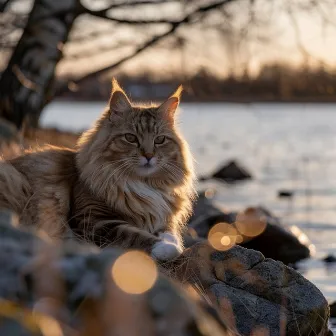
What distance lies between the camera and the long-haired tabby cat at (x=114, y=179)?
5988mm

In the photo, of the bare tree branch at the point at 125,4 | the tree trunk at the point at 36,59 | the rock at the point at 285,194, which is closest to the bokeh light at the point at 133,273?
the tree trunk at the point at 36,59

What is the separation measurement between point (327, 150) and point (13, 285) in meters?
27.6

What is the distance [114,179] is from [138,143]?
0.37 metres

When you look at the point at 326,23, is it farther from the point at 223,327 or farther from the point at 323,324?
the point at 223,327

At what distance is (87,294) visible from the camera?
243 centimetres

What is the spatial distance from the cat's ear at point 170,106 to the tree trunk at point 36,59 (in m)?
5.54

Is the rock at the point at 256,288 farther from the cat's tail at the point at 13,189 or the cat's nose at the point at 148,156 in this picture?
the cat's tail at the point at 13,189

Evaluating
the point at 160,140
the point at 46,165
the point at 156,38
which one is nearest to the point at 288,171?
the point at 156,38

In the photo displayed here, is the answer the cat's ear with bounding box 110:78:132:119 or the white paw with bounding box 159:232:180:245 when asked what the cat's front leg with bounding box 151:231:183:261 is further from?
the cat's ear with bounding box 110:78:132:119

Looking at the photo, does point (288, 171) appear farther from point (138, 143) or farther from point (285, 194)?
point (138, 143)

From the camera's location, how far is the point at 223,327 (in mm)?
2947

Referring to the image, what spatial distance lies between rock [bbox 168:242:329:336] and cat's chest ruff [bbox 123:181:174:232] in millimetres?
819

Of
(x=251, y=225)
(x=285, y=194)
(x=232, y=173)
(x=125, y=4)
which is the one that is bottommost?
(x=232, y=173)

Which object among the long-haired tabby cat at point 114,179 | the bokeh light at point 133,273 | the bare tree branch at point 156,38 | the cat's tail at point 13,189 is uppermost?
the bokeh light at point 133,273
